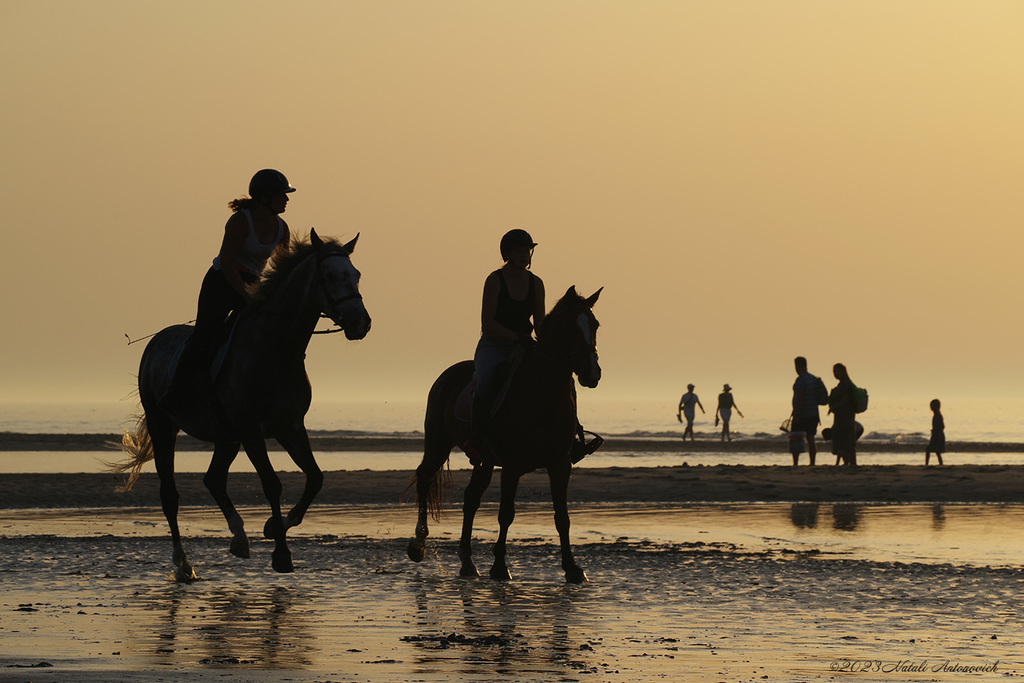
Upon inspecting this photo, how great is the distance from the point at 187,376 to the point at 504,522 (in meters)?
2.92

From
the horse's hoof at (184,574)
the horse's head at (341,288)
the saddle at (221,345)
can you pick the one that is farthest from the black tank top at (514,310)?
the horse's hoof at (184,574)

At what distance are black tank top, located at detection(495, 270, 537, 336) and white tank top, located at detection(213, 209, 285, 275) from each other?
193 cm

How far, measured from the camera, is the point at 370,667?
723cm

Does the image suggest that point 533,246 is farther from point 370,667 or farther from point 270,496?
point 370,667

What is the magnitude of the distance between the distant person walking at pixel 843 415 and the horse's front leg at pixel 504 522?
52.5 feet

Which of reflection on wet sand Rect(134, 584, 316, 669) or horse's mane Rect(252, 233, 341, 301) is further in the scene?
horse's mane Rect(252, 233, 341, 301)

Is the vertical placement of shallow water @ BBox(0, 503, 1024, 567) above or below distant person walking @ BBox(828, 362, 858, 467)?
below

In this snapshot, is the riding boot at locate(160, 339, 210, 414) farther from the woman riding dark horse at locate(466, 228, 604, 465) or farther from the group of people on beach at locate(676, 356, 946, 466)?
the group of people on beach at locate(676, 356, 946, 466)

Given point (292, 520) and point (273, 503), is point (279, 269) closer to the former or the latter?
point (273, 503)

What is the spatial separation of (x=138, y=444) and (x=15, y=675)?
23.7ft

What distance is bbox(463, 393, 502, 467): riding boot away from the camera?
12.1 metres

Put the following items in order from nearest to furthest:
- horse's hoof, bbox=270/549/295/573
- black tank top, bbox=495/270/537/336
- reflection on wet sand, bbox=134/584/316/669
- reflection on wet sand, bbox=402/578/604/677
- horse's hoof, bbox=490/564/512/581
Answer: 1. reflection on wet sand, bbox=402/578/604/677
2. reflection on wet sand, bbox=134/584/316/669
3. horse's hoof, bbox=270/549/295/573
4. horse's hoof, bbox=490/564/512/581
5. black tank top, bbox=495/270/537/336

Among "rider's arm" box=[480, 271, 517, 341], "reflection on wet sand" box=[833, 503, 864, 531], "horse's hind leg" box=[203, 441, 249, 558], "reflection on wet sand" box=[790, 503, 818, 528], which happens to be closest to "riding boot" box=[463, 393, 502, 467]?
"rider's arm" box=[480, 271, 517, 341]

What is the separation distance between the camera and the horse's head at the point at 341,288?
32.8 ft
